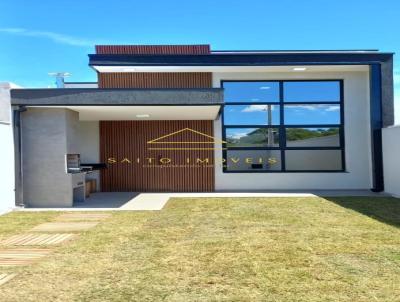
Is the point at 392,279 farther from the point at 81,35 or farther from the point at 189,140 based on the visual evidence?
the point at 81,35

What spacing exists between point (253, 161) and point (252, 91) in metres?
2.52

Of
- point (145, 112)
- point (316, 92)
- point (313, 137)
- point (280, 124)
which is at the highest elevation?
point (316, 92)

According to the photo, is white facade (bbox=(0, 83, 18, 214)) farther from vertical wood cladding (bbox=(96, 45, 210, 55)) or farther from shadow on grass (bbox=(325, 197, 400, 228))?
shadow on grass (bbox=(325, 197, 400, 228))

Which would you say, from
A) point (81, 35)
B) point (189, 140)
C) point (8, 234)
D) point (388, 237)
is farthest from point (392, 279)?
point (81, 35)

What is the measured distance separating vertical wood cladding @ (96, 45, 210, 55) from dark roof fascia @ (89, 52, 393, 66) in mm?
1312

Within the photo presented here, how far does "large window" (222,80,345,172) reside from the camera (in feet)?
46.8

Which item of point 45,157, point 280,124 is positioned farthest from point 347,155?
point 45,157

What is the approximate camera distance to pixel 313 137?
47.4ft

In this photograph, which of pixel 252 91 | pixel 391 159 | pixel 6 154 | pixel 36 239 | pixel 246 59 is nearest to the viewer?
pixel 36 239

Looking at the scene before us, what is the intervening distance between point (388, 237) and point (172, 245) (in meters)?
3.51

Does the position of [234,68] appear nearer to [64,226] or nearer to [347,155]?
[347,155]

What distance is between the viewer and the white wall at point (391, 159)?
11.9 meters

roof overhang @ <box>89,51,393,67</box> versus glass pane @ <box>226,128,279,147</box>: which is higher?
roof overhang @ <box>89,51,393,67</box>

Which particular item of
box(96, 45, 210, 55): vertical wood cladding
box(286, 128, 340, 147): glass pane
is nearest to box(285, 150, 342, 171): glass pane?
box(286, 128, 340, 147): glass pane
